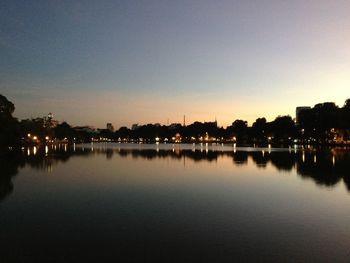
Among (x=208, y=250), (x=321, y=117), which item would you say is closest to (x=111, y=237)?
(x=208, y=250)

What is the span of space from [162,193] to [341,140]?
101502 mm

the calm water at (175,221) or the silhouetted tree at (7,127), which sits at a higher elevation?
the silhouetted tree at (7,127)

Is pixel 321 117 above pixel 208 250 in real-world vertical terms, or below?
above

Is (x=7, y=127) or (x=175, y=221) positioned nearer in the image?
(x=175, y=221)

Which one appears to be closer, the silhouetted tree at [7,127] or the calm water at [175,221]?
the calm water at [175,221]

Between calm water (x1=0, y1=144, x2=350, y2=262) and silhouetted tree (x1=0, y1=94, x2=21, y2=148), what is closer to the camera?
calm water (x1=0, y1=144, x2=350, y2=262)

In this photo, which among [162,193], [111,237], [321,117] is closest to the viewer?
[111,237]

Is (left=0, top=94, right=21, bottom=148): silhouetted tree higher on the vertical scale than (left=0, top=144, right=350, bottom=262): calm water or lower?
higher

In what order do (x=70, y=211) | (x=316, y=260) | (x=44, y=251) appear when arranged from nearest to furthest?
(x=316, y=260)
(x=44, y=251)
(x=70, y=211)

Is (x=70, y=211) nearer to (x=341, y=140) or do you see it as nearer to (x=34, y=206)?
(x=34, y=206)

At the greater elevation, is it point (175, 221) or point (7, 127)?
point (7, 127)

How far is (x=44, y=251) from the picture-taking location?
10.3 m

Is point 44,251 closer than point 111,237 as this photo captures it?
Yes

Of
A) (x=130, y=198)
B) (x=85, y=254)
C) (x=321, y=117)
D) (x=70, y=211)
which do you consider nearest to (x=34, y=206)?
(x=70, y=211)
